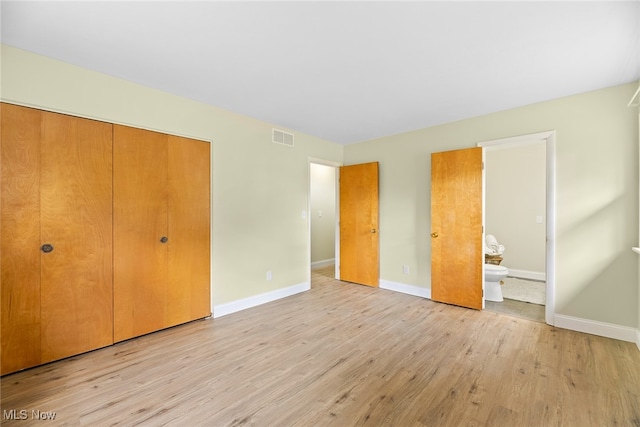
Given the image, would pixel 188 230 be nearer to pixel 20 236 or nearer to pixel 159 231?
pixel 159 231

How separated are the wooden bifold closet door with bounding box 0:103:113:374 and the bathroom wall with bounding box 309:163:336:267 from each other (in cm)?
407

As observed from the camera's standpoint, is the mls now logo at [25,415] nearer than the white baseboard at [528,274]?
Yes

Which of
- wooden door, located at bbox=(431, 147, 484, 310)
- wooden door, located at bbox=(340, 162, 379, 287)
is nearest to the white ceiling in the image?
wooden door, located at bbox=(431, 147, 484, 310)

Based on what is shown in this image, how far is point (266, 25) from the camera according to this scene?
1805mm

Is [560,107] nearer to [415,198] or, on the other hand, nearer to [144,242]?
[415,198]

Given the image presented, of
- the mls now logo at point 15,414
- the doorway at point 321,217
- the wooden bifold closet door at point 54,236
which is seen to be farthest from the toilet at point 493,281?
the mls now logo at point 15,414

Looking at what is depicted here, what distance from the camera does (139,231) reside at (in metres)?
2.69

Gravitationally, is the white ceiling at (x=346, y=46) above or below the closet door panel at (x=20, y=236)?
above

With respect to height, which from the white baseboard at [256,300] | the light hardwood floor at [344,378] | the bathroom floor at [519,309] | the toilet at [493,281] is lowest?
the light hardwood floor at [344,378]

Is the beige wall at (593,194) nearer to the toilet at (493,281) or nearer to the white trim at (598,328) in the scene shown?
the white trim at (598,328)

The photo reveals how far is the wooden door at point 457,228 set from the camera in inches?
135

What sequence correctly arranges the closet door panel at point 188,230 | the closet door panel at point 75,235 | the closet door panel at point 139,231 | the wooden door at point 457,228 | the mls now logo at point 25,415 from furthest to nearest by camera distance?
1. the wooden door at point 457,228
2. the closet door panel at point 188,230
3. the closet door panel at point 139,231
4. the closet door panel at point 75,235
5. the mls now logo at point 25,415

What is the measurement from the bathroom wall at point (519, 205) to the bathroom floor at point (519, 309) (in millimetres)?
1669

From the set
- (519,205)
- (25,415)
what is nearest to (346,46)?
(25,415)
